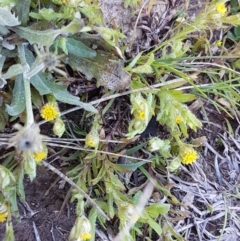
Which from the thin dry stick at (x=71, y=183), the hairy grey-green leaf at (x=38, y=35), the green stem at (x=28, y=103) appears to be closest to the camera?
the green stem at (x=28, y=103)

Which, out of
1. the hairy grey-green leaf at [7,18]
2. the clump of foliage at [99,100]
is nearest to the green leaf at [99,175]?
the clump of foliage at [99,100]

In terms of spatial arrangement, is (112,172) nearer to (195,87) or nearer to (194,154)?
(194,154)

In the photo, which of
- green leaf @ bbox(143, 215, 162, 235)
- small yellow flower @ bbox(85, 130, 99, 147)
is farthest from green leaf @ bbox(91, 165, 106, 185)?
green leaf @ bbox(143, 215, 162, 235)

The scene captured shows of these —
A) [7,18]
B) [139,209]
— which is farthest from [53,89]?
[139,209]

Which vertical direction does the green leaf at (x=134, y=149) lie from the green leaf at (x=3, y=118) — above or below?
below

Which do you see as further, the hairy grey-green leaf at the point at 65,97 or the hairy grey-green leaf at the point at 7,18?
the hairy grey-green leaf at the point at 65,97

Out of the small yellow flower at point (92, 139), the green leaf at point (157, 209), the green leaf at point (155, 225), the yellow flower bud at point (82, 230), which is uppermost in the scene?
the small yellow flower at point (92, 139)

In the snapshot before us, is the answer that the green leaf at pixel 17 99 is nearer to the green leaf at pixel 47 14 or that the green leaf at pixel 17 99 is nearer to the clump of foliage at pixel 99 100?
the clump of foliage at pixel 99 100
